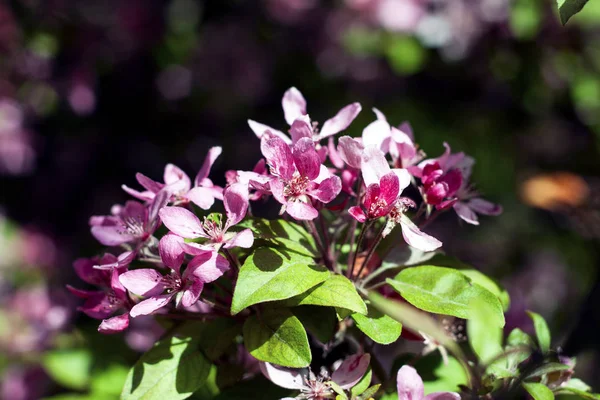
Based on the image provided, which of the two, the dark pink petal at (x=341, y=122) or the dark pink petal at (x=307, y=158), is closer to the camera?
the dark pink petal at (x=307, y=158)

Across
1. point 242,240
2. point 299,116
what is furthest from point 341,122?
point 242,240

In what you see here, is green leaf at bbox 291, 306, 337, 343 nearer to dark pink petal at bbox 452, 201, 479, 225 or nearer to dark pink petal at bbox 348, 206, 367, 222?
dark pink petal at bbox 348, 206, 367, 222

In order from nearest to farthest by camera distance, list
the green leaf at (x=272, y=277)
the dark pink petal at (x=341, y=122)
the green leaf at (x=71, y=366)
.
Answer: the green leaf at (x=272, y=277) → the dark pink petal at (x=341, y=122) → the green leaf at (x=71, y=366)

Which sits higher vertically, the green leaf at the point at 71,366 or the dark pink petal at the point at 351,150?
the dark pink petal at the point at 351,150

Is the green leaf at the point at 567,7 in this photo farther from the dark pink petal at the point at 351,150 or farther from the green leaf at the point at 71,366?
the green leaf at the point at 71,366

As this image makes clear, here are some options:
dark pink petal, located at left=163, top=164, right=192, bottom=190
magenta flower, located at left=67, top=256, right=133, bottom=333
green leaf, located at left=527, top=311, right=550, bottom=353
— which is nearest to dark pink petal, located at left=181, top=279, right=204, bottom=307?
magenta flower, located at left=67, top=256, right=133, bottom=333

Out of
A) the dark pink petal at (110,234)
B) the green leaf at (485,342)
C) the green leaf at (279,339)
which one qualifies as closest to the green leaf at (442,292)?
the green leaf at (485,342)
